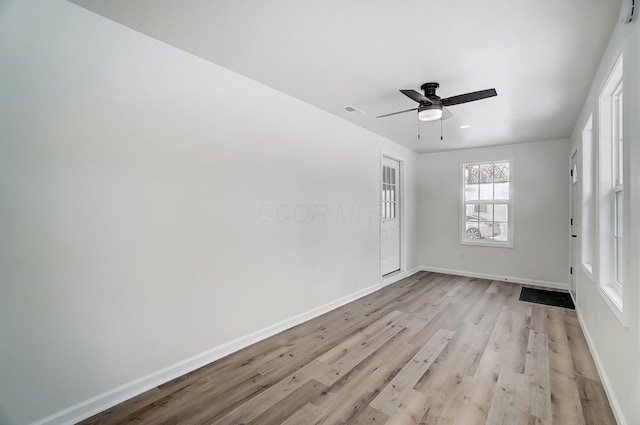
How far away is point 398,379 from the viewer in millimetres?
2283

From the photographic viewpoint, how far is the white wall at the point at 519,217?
5.03m

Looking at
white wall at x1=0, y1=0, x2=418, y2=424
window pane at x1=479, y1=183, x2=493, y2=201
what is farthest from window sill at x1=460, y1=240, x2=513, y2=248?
white wall at x1=0, y1=0, x2=418, y2=424

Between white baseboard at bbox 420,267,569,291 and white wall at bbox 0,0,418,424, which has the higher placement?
white wall at bbox 0,0,418,424

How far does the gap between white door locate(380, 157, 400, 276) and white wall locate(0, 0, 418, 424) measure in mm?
2407

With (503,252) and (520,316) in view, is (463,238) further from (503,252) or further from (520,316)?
(520,316)

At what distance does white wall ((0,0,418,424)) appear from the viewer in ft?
5.38

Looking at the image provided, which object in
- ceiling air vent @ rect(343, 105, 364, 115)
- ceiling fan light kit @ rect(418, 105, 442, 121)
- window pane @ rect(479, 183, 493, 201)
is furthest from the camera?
window pane @ rect(479, 183, 493, 201)

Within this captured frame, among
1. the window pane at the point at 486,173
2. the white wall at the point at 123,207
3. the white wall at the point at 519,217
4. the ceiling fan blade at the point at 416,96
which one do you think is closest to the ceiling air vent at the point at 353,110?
the white wall at the point at 123,207

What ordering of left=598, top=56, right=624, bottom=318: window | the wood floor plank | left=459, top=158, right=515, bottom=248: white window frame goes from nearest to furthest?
1. the wood floor plank
2. left=598, top=56, right=624, bottom=318: window
3. left=459, top=158, right=515, bottom=248: white window frame

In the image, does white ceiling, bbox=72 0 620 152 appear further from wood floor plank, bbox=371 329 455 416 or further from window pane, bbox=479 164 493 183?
wood floor plank, bbox=371 329 455 416

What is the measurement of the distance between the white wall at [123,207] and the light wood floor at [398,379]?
0.35 m

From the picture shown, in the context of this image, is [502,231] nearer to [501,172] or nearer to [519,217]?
[519,217]

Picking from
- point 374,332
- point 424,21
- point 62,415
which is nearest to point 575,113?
point 424,21

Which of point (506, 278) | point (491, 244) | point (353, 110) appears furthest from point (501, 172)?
point (353, 110)
